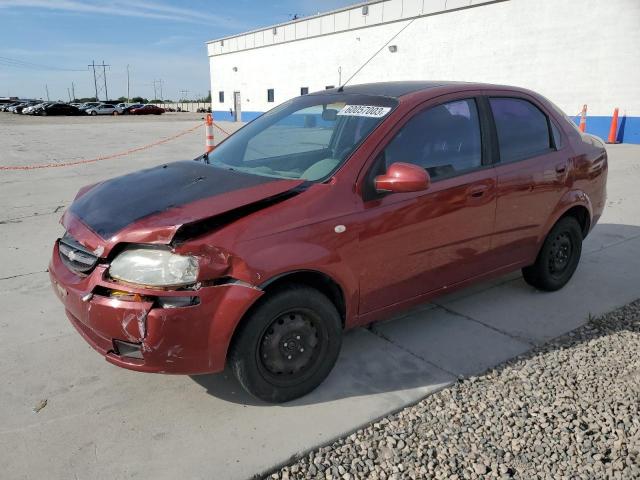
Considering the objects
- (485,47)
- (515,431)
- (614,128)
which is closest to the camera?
(515,431)

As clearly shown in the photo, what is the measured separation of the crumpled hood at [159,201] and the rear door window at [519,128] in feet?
5.84

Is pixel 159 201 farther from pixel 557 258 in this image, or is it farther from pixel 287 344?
pixel 557 258

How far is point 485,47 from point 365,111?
20415mm

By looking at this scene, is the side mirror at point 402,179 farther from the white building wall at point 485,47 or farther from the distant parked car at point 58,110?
the distant parked car at point 58,110

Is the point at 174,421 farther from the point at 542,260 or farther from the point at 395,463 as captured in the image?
the point at 542,260

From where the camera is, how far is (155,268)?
2.43 metres

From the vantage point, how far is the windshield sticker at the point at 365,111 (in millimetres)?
3204

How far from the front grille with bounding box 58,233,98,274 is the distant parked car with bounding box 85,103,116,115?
2138 inches

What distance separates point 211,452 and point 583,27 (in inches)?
775

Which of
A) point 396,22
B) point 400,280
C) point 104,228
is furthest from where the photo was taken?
point 396,22

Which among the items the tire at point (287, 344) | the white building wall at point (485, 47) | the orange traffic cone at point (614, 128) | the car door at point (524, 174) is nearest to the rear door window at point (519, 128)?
the car door at point (524, 174)

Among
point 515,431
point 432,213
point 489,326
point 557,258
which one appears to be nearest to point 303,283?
point 432,213

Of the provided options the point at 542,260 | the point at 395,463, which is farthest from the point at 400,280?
the point at 542,260

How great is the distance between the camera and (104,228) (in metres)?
2.62
